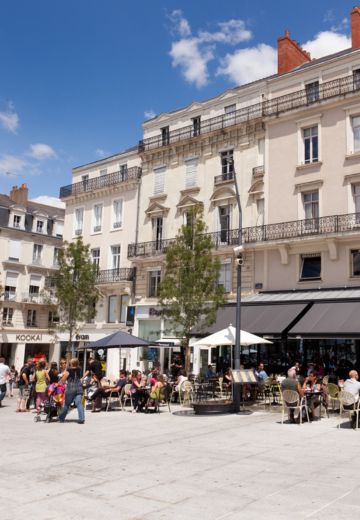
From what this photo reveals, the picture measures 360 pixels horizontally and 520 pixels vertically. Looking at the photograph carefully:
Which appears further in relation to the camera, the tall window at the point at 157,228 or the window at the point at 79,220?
the window at the point at 79,220

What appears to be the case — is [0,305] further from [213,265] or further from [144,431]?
[144,431]

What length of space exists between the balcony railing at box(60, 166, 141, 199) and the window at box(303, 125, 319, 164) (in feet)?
38.2

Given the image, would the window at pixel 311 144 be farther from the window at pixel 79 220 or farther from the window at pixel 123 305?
the window at pixel 79 220

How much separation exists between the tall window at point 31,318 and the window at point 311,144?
27.8 metres

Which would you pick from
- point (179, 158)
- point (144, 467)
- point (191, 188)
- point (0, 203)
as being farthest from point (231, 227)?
point (0, 203)

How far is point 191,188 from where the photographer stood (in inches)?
1169

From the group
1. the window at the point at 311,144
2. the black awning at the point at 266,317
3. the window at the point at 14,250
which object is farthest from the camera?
the window at the point at 14,250

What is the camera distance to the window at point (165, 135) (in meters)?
31.9

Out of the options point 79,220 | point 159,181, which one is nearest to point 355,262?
point 159,181

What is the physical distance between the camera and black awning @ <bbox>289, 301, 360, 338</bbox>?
18812 millimetres

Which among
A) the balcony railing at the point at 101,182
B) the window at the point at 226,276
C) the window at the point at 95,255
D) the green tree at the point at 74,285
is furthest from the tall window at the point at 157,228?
the window at the point at 95,255

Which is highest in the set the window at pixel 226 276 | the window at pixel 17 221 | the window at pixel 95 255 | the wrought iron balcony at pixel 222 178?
the window at pixel 17 221

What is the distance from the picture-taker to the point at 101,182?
118ft

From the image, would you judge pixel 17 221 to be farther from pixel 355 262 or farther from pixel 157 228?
pixel 355 262
